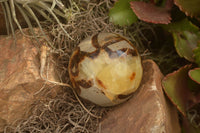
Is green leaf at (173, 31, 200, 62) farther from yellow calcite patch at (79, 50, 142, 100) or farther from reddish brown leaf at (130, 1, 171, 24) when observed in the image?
yellow calcite patch at (79, 50, 142, 100)

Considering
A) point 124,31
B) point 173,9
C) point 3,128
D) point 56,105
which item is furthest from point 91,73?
point 173,9

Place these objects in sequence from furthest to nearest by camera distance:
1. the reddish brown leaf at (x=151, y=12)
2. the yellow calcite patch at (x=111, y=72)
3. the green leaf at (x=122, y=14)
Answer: the green leaf at (x=122, y=14) → the reddish brown leaf at (x=151, y=12) → the yellow calcite patch at (x=111, y=72)

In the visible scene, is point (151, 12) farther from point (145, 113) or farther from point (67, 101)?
point (67, 101)

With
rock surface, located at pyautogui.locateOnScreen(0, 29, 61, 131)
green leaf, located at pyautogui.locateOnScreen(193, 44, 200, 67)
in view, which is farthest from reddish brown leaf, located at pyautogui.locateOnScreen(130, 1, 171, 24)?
rock surface, located at pyautogui.locateOnScreen(0, 29, 61, 131)

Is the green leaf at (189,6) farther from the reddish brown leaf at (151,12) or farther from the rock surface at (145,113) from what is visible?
the rock surface at (145,113)

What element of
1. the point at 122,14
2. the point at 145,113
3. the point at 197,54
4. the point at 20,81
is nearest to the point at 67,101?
the point at 20,81

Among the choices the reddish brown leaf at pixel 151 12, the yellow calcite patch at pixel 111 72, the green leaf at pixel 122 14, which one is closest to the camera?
the yellow calcite patch at pixel 111 72

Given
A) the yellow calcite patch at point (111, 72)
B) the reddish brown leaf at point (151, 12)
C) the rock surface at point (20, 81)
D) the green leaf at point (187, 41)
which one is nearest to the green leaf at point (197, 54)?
the green leaf at point (187, 41)
